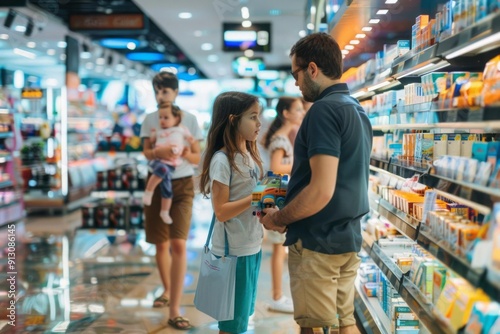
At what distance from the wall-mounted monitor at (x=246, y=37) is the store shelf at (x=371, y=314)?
606cm

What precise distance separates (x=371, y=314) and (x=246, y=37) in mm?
6829

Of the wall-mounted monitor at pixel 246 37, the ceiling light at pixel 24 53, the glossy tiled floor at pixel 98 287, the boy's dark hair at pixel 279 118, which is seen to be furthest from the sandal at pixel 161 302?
the ceiling light at pixel 24 53

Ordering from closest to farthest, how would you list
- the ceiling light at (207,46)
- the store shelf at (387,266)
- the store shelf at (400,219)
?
the store shelf at (400,219) < the store shelf at (387,266) < the ceiling light at (207,46)

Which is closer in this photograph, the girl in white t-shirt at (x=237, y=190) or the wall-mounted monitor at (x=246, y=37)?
the girl in white t-shirt at (x=237, y=190)

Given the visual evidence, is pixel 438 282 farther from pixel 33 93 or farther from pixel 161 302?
pixel 33 93

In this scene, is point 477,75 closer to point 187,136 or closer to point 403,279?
point 403,279

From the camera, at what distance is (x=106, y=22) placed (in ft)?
32.0

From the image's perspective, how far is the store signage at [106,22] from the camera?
975cm

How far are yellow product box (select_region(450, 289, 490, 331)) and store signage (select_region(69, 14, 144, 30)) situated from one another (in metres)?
8.36

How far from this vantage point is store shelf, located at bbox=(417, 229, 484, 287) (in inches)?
77.2

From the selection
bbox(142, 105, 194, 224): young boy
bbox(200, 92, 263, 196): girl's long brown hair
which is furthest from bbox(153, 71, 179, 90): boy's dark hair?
bbox(200, 92, 263, 196): girl's long brown hair

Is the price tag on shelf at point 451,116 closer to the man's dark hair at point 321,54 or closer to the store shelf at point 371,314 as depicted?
the man's dark hair at point 321,54

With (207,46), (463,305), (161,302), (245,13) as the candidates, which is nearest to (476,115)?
(463,305)

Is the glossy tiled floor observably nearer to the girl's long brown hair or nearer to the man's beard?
the girl's long brown hair
